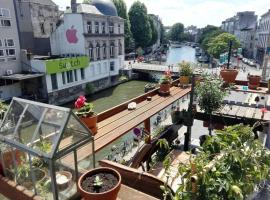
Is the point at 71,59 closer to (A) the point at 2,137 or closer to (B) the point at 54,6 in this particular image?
(B) the point at 54,6

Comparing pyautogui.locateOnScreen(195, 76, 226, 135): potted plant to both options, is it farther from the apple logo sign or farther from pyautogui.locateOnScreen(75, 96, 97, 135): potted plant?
the apple logo sign

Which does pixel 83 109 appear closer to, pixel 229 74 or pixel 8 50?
pixel 229 74

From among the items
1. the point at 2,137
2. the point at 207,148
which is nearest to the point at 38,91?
the point at 2,137

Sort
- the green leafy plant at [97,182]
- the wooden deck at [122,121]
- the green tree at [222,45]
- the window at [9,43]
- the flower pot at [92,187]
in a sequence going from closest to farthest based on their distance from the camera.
Result: 1. the flower pot at [92,187]
2. the green leafy plant at [97,182]
3. the wooden deck at [122,121]
4. the window at [9,43]
5. the green tree at [222,45]

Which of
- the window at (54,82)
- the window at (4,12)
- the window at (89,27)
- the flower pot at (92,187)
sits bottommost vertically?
the window at (54,82)

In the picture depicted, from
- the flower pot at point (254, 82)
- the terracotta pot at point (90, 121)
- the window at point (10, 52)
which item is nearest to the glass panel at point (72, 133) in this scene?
the terracotta pot at point (90, 121)

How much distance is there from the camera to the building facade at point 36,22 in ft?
108

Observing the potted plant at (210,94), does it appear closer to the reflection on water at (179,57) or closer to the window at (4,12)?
the window at (4,12)

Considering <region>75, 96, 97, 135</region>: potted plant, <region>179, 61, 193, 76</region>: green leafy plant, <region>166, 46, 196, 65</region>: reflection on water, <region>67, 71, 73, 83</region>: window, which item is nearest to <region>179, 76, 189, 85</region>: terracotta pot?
<region>179, 61, 193, 76</region>: green leafy plant

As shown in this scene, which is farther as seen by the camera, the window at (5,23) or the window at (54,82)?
the window at (54,82)

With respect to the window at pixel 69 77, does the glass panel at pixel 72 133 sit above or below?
above

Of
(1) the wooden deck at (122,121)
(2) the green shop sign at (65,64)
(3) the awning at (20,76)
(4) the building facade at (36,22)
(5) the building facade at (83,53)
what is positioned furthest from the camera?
(4) the building facade at (36,22)

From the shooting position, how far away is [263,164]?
10.1 ft

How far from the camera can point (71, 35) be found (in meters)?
32.6
